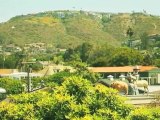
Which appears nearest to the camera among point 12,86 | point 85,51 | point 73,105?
point 73,105

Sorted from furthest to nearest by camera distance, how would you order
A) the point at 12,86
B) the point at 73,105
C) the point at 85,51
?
the point at 85,51
the point at 12,86
the point at 73,105

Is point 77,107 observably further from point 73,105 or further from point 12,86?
point 12,86

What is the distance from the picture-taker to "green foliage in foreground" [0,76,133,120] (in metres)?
15.1

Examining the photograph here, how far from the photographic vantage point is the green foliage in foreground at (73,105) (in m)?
15.1

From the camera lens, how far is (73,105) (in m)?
15.1

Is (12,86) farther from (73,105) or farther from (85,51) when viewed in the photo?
(85,51)

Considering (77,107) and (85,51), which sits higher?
(77,107)

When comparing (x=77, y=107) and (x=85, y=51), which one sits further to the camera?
(x=85, y=51)

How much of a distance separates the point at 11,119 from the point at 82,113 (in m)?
2.19

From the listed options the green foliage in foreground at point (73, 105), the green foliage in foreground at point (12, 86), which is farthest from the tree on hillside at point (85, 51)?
the green foliage in foreground at point (73, 105)

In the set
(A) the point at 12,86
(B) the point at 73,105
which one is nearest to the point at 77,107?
(B) the point at 73,105

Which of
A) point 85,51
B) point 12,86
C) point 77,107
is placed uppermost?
point 77,107

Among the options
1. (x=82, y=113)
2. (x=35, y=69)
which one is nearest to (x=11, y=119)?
(x=82, y=113)

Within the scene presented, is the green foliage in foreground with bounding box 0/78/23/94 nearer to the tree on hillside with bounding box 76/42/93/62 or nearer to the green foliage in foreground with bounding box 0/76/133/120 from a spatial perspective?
the green foliage in foreground with bounding box 0/76/133/120
